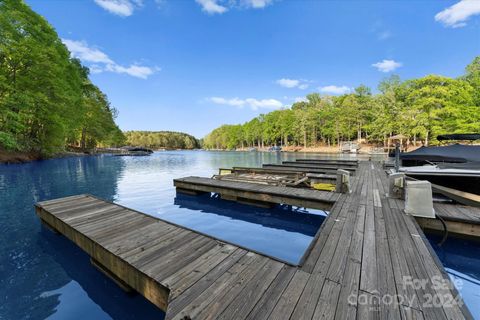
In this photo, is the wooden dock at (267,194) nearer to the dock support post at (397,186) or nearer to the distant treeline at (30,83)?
the dock support post at (397,186)

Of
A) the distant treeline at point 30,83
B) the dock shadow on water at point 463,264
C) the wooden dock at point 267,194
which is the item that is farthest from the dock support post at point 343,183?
the distant treeline at point 30,83

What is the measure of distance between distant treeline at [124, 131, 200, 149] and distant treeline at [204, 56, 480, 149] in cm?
4755

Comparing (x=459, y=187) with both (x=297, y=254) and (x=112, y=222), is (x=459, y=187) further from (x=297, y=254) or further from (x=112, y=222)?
(x=112, y=222)

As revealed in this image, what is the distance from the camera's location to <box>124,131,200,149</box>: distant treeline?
99.9 metres

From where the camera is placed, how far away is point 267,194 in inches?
288

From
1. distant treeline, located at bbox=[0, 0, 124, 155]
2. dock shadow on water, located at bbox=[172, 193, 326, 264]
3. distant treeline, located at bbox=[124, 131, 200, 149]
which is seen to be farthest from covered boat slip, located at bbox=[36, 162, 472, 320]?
distant treeline, located at bbox=[124, 131, 200, 149]

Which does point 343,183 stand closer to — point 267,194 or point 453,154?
point 267,194

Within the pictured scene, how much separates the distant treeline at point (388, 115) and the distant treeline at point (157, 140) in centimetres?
4755

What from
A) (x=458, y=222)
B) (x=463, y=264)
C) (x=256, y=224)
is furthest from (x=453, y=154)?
(x=256, y=224)

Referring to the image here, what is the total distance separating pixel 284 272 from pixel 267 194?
478 cm

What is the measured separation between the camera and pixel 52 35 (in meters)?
23.0

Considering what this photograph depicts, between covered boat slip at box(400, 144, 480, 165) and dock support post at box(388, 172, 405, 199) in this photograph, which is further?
covered boat slip at box(400, 144, 480, 165)

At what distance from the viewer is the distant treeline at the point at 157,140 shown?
9994 cm

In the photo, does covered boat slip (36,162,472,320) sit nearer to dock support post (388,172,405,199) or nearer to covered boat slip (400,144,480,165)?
dock support post (388,172,405,199)
